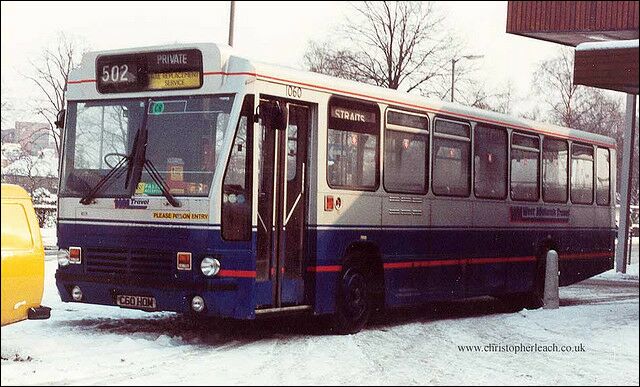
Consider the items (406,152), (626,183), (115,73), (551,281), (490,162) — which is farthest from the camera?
(626,183)

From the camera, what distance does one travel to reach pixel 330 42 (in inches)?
1599

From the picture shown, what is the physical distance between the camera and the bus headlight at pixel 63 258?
1337 centimetres

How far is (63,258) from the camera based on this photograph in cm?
1339

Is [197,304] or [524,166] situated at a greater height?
[524,166]

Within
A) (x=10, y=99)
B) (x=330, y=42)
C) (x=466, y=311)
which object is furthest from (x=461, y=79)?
(x=466, y=311)

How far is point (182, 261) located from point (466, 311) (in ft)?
23.8

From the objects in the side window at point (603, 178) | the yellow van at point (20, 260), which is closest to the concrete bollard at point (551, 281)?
the side window at point (603, 178)

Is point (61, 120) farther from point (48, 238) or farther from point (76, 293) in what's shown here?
point (48, 238)

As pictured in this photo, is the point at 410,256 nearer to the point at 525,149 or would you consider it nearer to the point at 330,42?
the point at 525,149

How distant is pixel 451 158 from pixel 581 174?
5182mm

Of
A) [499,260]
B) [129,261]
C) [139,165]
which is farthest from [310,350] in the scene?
[499,260]

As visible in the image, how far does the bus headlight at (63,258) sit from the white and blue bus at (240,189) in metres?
0.02

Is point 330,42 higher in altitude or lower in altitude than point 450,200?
higher

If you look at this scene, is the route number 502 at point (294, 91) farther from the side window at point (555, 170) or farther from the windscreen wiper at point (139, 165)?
the side window at point (555, 170)
